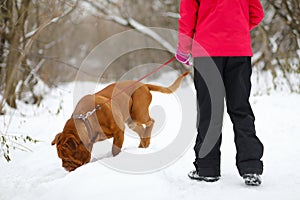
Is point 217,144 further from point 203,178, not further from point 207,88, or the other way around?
point 207,88

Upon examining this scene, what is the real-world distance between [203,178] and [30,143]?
2063 millimetres

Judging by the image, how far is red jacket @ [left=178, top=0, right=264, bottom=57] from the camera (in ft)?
7.20

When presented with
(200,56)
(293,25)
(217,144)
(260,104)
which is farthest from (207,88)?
(293,25)

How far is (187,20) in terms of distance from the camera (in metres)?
2.28

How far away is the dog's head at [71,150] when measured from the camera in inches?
98.0

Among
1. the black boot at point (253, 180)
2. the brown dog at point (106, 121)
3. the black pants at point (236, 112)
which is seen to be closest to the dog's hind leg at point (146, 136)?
the brown dog at point (106, 121)

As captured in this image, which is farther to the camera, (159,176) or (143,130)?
(143,130)

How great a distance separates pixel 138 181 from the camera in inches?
88.8

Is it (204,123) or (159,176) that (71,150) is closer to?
(159,176)

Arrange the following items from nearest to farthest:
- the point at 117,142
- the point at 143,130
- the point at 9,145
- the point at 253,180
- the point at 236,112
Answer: the point at 253,180 → the point at 236,112 → the point at 117,142 → the point at 9,145 → the point at 143,130

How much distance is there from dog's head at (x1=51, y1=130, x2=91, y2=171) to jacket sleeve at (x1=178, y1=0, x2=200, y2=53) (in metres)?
1.07

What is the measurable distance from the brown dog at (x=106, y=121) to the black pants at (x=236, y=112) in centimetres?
59

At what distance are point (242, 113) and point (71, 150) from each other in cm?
129

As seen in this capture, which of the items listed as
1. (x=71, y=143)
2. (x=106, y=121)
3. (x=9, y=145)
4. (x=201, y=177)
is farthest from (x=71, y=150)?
(x=9, y=145)
